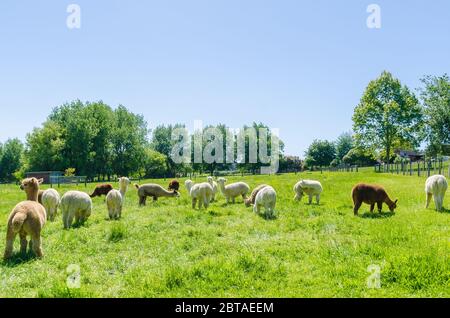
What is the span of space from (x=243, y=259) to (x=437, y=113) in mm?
47902

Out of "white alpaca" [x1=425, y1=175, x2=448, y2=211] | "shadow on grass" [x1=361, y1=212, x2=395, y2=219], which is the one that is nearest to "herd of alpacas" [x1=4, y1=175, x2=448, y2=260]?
"white alpaca" [x1=425, y1=175, x2=448, y2=211]

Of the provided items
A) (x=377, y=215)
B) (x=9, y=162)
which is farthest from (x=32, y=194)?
(x=9, y=162)

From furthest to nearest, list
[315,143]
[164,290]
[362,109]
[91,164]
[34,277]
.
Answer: [315,143] < [91,164] < [362,109] < [34,277] < [164,290]

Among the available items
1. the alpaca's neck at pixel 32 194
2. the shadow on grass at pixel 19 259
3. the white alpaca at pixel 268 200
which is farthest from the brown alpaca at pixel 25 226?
the white alpaca at pixel 268 200

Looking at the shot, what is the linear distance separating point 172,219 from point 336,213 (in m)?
6.78

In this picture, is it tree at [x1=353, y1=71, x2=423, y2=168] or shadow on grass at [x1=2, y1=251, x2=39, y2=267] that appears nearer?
shadow on grass at [x1=2, y1=251, x2=39, y2=267]

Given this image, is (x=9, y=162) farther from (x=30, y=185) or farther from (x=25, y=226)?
(x=25, y=226)

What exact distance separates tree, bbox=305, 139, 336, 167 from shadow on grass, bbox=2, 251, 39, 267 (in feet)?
344

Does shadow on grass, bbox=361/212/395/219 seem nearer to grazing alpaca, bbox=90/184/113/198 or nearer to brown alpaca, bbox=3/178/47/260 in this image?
brown alpaca, bbox=3/178/47/260

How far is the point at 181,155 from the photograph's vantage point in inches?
3634

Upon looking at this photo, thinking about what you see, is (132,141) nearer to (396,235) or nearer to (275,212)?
(275,212)

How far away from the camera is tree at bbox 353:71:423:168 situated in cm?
5219

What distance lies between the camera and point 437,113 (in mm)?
44906
